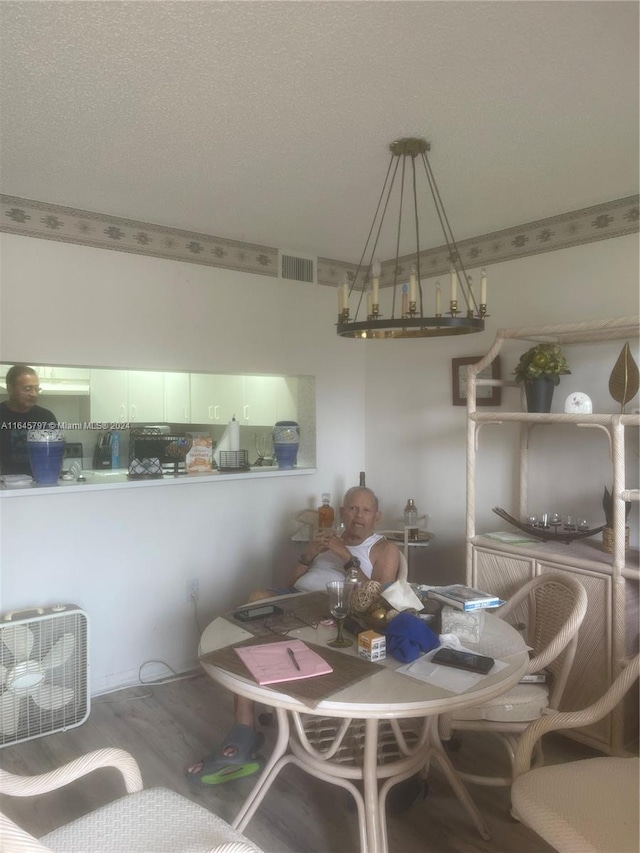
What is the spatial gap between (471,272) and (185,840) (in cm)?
308

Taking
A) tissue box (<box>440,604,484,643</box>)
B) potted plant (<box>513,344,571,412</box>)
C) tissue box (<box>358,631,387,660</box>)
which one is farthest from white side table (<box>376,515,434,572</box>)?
tissue box (<box>358,631,387,660</box>)

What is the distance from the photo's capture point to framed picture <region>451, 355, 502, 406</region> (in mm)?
3416

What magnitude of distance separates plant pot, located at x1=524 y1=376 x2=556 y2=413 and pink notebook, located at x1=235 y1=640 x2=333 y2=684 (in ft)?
5.30

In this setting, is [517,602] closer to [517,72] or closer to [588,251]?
[588,251]

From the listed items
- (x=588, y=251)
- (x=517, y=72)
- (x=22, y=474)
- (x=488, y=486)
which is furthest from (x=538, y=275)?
(x=22, y=474)

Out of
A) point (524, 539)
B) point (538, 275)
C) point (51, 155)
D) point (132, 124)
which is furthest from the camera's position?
point (538, 275)

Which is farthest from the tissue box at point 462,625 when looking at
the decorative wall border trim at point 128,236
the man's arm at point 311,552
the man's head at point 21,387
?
the decorative wall border trim at point 128,236

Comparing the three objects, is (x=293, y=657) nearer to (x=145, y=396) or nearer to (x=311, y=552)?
(x=311, y=552)

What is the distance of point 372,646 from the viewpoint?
5.91 feet

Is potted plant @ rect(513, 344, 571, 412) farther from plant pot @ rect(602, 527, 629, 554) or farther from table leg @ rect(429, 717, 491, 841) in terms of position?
table leg @ rect(429, 717, 491, 841)

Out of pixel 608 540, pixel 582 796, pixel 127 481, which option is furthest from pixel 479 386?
pixel 582 796

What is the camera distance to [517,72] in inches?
72.1

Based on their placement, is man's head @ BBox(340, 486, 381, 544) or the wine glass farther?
man's head @ BBox(340, 486, 381, 544)

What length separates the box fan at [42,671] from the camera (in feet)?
8.60
